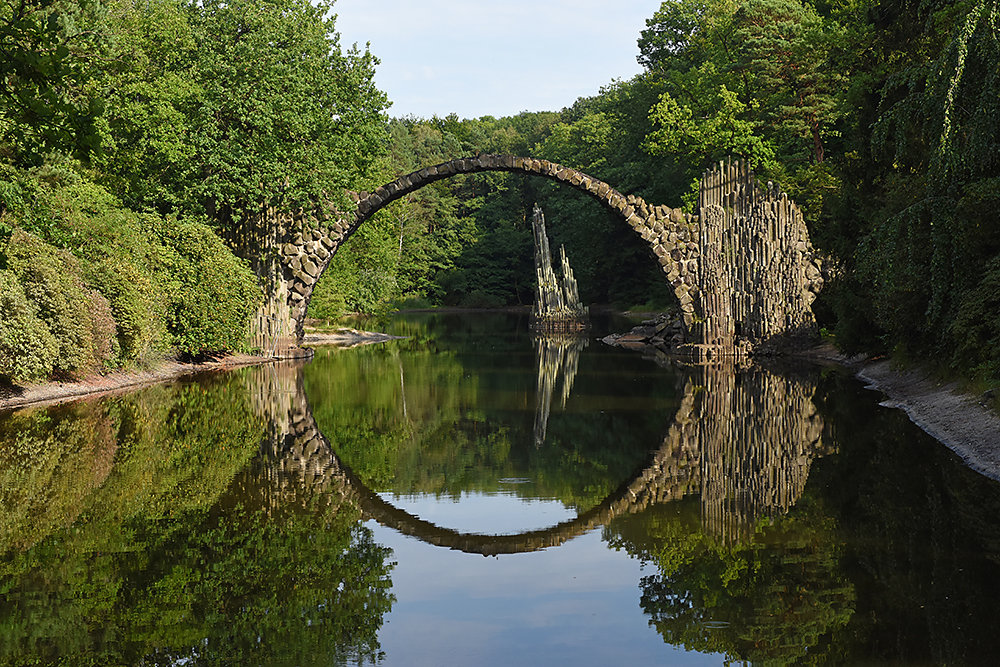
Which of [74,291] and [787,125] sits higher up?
[787,125]

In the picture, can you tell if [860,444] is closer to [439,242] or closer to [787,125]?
[787,125]

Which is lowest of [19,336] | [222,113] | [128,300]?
[19,336]

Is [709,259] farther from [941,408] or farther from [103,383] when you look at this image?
[103,383]

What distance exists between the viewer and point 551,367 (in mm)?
28328

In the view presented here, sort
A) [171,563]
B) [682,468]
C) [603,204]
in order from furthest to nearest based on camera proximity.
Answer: [603,204] → [682,468] → [171,563]

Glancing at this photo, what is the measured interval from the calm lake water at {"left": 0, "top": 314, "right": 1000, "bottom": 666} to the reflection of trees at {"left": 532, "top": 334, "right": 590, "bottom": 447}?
253 mm

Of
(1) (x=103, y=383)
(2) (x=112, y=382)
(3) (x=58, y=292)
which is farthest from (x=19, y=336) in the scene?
(2) (x=112, y=382)

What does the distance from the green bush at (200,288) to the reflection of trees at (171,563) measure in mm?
10683

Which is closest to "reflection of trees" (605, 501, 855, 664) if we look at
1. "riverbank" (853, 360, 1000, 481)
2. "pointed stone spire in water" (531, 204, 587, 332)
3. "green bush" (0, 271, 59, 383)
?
"riverbank" (853, 360, 1000, 481)

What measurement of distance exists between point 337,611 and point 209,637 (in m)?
0.96

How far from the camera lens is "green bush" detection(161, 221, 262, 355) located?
82.5ft

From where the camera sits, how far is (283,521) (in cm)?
998

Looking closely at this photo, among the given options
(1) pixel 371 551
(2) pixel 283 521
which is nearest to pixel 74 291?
(2) pixel 283 521

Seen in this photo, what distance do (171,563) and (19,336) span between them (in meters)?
11.4
